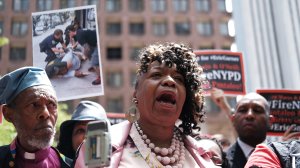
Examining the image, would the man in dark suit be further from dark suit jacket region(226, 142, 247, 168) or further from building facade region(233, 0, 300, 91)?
building facade region(233, 0, 300, 91)

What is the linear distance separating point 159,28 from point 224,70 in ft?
103

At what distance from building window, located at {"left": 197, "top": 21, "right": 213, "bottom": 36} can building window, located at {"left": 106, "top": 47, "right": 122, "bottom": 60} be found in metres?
7.03

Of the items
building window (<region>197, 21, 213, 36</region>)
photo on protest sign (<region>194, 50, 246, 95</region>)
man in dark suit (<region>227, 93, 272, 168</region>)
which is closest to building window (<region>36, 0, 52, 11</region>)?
building window (<region>197, 21, 213, 36</region>)

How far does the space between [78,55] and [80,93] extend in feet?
1.23

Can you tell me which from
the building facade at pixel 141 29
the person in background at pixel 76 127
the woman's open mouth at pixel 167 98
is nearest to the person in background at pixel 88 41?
the person in background at pixel 76 127

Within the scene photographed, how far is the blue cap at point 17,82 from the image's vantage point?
2.40 m

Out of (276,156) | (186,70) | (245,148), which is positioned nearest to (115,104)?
(245,148)

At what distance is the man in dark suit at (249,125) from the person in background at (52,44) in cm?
179

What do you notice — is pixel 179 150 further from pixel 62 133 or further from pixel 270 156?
pixel 62 133

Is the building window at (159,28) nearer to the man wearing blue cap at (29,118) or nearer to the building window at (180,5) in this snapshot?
the building window at (180,5)

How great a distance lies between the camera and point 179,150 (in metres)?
2.55

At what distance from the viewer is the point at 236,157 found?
385 centimetres

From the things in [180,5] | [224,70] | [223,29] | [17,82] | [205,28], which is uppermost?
[180,5]

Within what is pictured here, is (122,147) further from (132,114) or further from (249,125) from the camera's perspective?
(249,125)
